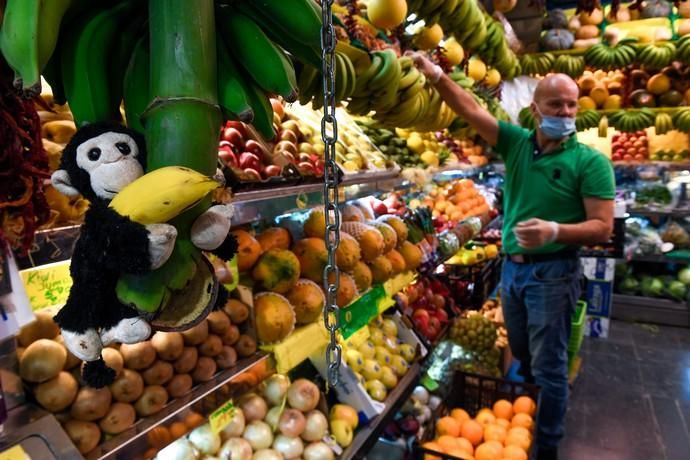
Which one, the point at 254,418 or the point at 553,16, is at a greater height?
the point at 553,16

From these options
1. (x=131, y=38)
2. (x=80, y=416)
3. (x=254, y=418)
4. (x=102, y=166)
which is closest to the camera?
(x=102, y=166)

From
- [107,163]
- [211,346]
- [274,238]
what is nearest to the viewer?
[107,163]

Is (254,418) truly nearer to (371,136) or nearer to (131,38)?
(131,38)

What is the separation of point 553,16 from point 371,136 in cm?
424

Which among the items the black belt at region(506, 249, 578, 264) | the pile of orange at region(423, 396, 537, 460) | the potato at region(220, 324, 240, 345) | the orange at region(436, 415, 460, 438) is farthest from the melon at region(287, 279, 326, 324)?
the black belt at region(506, 249, 578, 264)

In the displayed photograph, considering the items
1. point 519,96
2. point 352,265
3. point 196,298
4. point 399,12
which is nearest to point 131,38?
point 196,298

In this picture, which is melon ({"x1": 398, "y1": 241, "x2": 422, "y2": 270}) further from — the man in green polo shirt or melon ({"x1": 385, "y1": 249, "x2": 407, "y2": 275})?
the man in green polo shirt

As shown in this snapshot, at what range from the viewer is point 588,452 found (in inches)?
118

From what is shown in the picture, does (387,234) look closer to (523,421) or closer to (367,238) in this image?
(367,238)

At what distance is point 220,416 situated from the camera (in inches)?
54.9

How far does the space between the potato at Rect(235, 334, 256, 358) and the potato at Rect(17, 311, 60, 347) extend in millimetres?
531

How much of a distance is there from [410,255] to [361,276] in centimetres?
55

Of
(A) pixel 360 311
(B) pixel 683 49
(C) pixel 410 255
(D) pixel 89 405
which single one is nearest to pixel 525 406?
(C) pixel 410 255

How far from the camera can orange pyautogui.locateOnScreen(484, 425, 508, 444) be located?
7.25ft
